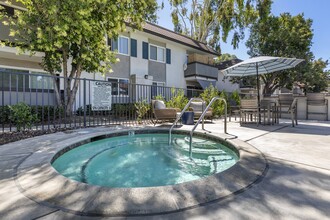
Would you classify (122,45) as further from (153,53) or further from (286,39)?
(286,39)

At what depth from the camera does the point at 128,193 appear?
6.84 feet

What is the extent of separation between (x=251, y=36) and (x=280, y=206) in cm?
2165

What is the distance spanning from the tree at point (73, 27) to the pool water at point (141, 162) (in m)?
3.35

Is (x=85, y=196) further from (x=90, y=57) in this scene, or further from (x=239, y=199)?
(x=90, y=57)

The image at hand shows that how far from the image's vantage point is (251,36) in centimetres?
2008

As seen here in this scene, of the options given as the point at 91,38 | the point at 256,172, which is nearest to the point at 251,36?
the point at 91,38

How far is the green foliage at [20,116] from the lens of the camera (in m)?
5.67

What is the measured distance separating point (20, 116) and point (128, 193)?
5.41 m

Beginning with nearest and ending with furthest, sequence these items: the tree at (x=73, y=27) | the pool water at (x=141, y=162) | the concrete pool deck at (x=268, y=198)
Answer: the concrete pool deck at (x=268, y=198) < the pool water at (x=141, y=162) < the tree at (x=73, y=27)

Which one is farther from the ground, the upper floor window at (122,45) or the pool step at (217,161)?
the upper floor window at (122,45)

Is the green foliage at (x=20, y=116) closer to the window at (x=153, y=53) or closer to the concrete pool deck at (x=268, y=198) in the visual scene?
the concrete pool deck at (x=268, y=198)

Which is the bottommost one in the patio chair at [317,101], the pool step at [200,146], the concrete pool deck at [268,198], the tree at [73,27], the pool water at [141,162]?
the pool water at [141,162]

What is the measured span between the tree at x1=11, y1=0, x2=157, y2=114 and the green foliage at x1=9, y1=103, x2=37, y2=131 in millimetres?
1677

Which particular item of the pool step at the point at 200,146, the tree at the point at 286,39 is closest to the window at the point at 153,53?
the tree at the point at 286,39
